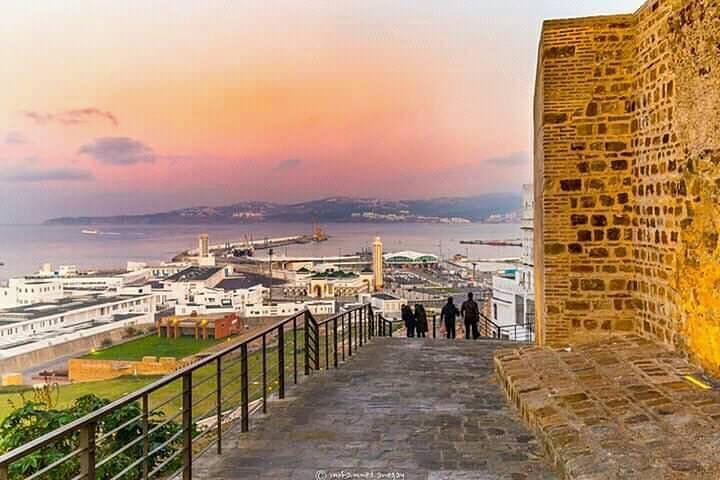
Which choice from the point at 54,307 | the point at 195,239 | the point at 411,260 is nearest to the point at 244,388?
the point at 54,307

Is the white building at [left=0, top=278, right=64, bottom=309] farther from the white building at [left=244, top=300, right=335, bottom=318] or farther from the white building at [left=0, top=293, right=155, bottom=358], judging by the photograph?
the white building at [left=244, top=300, right=335, bottom=318]

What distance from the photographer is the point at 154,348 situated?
21.0m

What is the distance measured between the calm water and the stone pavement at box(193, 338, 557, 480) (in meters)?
37.1

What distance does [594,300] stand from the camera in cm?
732

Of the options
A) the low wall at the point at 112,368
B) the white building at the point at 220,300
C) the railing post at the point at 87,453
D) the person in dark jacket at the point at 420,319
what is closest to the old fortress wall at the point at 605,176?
the railing post at the point at 87,453

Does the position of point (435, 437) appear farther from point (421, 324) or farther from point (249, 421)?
point (421, 324)

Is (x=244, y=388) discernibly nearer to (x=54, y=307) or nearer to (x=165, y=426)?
(x=165, y=426)

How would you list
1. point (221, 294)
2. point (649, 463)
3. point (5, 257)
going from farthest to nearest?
1. point (5, 257)
2. point (221, 294)
3. point (649, 463)

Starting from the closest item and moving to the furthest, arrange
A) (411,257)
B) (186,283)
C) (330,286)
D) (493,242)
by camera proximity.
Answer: (330,286) → (186,283) → (411,257) → (493,242)

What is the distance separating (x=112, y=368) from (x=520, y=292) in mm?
13830

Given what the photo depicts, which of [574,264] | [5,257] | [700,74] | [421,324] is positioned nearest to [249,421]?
[574,264]

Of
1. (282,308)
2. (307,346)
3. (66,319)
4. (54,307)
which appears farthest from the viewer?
(282,308)

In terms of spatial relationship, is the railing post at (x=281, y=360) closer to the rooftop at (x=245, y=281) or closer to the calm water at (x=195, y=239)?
the rooftop at (x=245, y=281)

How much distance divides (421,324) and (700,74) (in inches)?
402
